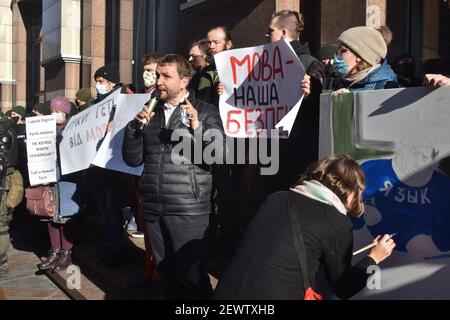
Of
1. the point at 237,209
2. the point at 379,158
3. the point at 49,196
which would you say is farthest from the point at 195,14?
the point at 379,158

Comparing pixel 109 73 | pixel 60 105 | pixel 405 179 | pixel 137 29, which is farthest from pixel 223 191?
pixel 137 29

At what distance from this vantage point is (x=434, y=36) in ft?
15.8

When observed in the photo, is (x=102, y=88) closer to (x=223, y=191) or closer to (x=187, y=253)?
(x=223, y=191)

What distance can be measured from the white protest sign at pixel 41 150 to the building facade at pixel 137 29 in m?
2.50

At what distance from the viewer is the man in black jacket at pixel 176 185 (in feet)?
10.7

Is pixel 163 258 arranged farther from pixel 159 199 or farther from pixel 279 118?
pixel 279 118

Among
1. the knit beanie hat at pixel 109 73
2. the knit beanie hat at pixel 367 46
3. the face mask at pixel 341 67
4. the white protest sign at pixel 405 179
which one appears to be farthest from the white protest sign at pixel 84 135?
the white protest sign at pixel 405 179

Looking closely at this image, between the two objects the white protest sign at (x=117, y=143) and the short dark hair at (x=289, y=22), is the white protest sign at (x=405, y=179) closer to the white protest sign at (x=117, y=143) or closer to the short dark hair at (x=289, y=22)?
the short dark hair at (x=289, y=22)

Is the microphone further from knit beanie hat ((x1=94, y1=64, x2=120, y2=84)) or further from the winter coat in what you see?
knit beanie hat ((x1=94, y1=64, x2=120, y2=84))

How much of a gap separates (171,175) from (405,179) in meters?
1.46

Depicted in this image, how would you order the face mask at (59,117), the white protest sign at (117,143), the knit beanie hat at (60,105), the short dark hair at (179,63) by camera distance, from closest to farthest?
the short dark hair at (179,63) < the white protest sign at (117,143) < the face mask at (59,117) < the knit beanie hat at (60,105)

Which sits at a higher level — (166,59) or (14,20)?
(14,20)

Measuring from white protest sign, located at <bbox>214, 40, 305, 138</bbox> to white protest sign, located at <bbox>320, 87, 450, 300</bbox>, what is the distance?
17.6 inches
